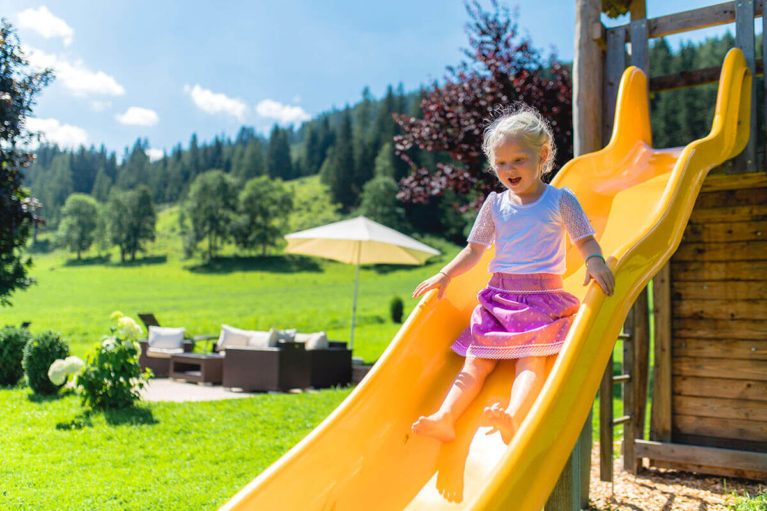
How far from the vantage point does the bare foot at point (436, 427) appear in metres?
2.33

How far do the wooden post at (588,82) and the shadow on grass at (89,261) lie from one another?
49.7m

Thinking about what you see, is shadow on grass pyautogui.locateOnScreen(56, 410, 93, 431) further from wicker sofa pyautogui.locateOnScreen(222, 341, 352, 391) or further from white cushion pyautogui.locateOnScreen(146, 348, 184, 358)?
white cushion pyautogui.locateOnScreen(146, 348, 184, 358)

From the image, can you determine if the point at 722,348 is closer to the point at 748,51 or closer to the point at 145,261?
the point at 748,51

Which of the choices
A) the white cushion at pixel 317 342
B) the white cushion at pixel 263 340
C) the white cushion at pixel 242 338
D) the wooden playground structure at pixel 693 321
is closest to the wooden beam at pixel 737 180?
the wooden playground structure at pixel 693 321

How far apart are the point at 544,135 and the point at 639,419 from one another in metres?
3.83

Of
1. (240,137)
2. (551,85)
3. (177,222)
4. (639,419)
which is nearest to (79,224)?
(177,222)

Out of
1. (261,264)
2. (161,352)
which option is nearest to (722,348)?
(161,352)

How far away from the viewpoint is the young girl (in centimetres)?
249

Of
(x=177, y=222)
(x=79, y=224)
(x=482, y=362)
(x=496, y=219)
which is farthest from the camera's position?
(x=177, y=222)

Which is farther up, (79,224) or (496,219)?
(79,224)

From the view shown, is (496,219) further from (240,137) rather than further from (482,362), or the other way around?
(240,137)

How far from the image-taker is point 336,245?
11.1 meters

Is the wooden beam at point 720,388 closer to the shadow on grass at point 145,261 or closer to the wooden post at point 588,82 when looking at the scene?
the wooden post at point 588,82

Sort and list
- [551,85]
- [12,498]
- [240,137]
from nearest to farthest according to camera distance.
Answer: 1. [12,498]
2. [551,85]
3. [240,137]
